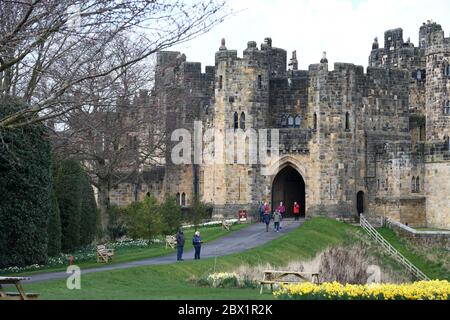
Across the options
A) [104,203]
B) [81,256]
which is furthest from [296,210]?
[81,256]

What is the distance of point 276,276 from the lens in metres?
35.3

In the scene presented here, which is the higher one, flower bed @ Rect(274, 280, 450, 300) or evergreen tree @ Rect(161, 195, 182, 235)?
evergreen tree @ Rect(161, 195, 182, 235)

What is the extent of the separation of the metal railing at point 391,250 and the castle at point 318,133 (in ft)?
6.98

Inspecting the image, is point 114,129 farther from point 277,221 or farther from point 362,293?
point 362,293

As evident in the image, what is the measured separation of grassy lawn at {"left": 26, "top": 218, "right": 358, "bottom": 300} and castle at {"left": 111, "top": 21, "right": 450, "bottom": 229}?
8.76 meters

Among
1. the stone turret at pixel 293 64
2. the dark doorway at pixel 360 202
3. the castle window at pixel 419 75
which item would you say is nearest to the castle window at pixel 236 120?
the dark doorway at pixel 360 202

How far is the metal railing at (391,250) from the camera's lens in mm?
52016

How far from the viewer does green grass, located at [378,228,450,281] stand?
174ft

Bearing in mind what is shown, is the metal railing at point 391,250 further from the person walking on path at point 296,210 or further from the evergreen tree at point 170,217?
the evergreen tree at point 170,217

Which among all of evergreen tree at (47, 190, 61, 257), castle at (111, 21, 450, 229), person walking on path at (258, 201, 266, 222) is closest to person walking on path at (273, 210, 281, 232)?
person walking on path at (258, 201, 266, 222)

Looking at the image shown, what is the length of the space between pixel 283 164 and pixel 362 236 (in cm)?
839

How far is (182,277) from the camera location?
36938mm

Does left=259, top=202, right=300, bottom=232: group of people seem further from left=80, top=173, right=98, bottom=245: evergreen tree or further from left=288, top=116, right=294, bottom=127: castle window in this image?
left=80, top=173, right=98, bottom=245: evergreen tree
